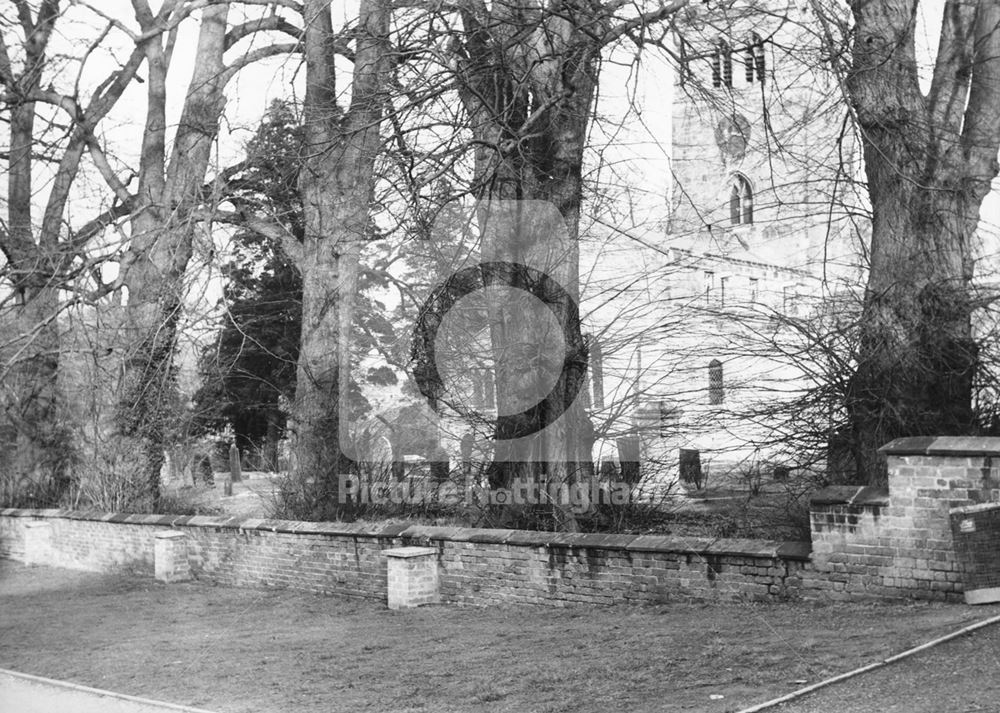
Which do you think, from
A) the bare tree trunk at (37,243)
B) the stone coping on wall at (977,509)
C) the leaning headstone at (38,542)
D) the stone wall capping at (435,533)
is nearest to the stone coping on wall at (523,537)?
the stone wall capping at (435,533)

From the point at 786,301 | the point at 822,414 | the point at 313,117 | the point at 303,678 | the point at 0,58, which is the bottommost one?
the point at 303,678

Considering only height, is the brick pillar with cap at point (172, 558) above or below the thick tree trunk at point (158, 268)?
below

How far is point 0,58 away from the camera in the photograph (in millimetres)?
22250

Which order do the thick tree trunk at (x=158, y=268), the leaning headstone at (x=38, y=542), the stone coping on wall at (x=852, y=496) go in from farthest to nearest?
the leaning headstone at (x=38, y=542), the thick tree trunk at (x=158, y=268), the stone coping on wall at (x=852, y=496)

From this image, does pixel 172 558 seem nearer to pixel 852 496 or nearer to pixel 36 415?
pixel 36 415

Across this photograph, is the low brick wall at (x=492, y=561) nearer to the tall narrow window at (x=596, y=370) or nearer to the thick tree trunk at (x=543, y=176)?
the thick tree trunk at (x=543, y=176)

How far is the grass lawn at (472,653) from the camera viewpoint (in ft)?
25.1

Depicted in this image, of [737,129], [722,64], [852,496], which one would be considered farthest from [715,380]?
[852,496]

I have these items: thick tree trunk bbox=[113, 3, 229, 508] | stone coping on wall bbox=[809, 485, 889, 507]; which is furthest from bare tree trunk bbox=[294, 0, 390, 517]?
stone coping on wall bbox=[809, 485, 889, 507]

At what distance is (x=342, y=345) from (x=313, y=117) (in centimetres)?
476

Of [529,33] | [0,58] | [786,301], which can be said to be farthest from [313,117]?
[0,58]

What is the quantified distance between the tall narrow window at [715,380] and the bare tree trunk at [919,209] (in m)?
2.38

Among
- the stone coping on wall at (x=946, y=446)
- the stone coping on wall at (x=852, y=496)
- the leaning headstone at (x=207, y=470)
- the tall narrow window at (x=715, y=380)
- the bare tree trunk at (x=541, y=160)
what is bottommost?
the stone coping on wall at (x=852, y=496)

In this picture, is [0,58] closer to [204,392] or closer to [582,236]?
[204,392]
